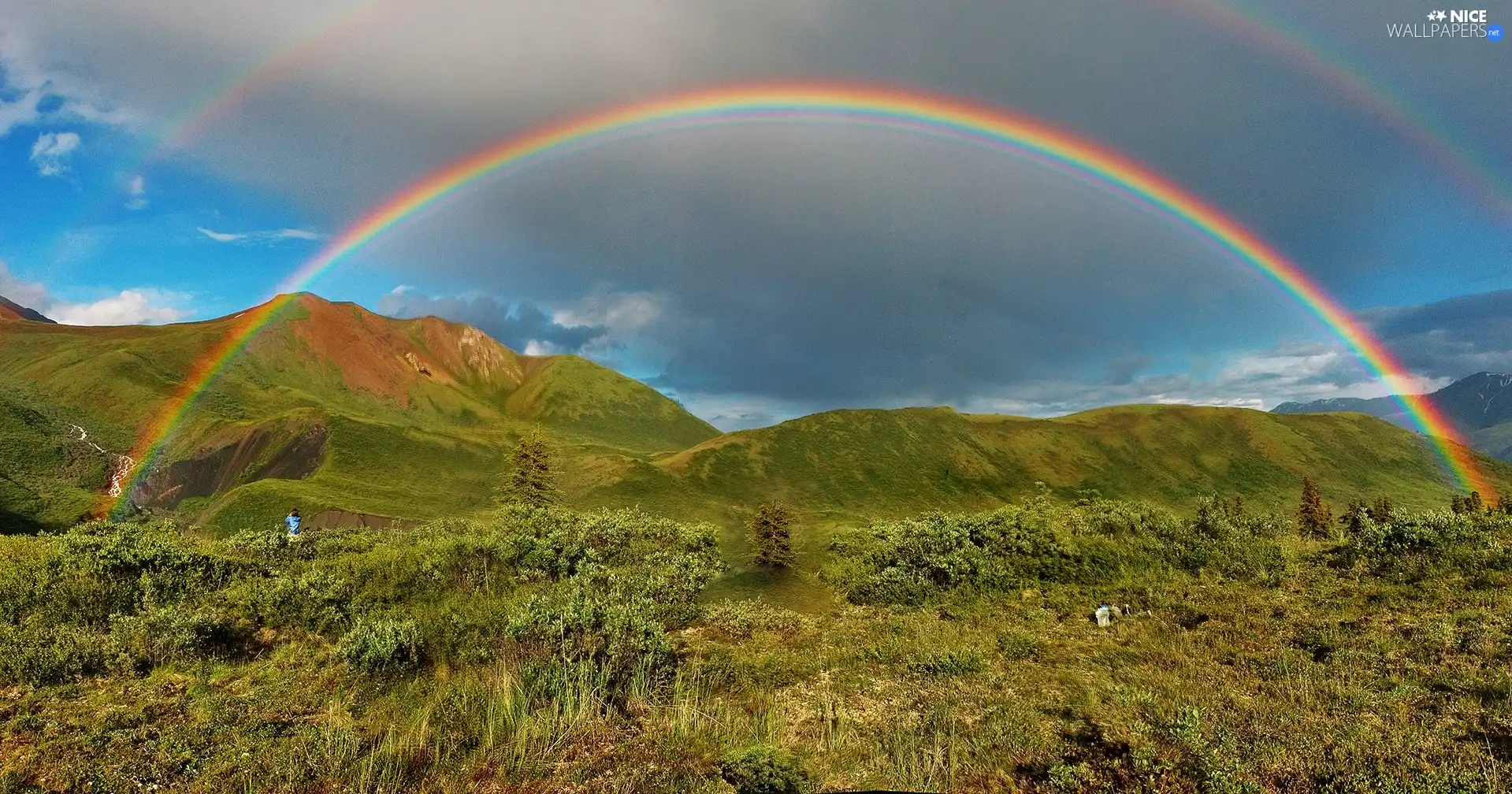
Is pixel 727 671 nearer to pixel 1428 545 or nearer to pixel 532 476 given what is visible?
pixel 1428 545

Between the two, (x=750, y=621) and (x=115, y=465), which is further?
(x=115, y=465)

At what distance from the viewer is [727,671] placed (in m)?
14.4

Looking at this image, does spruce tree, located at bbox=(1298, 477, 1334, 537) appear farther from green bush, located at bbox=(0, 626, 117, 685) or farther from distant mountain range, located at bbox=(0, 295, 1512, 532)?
green bush, located at bbox=(0, 626, 117, 685)

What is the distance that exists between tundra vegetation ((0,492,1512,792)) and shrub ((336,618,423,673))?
0.18ft

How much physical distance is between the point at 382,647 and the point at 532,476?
78906 mm

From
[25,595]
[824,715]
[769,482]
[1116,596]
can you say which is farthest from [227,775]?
[769,482]

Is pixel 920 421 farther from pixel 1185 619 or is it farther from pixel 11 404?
pixel 11 404

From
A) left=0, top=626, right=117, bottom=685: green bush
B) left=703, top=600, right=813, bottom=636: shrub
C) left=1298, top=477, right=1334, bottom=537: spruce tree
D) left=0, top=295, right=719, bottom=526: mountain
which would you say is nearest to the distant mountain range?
left=0, top=295, right=719, bottom=526: mountain

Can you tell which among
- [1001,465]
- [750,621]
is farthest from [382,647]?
[1001,465]

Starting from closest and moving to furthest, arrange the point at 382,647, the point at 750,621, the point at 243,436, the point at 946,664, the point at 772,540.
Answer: the point at 382,647
the point at 946,664
the point at 750,621
the point at 772,540
the point at 243,436

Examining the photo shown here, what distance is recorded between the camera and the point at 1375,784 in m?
7.28

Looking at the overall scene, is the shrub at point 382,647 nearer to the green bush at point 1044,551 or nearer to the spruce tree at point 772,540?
the green bush at point 1044,551

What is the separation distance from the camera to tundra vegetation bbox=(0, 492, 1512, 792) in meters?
8.27

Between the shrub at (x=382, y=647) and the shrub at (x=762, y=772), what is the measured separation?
28.5 ft
